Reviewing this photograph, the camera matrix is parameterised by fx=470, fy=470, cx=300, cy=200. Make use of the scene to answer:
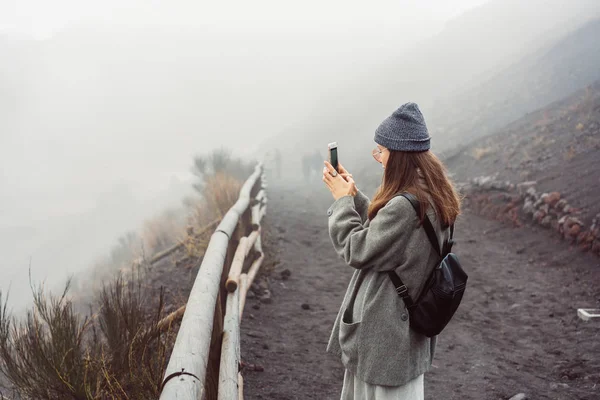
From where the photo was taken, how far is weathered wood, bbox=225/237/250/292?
3893 millimetres

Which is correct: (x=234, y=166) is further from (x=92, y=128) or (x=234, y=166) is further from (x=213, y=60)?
(x=213, y=60)

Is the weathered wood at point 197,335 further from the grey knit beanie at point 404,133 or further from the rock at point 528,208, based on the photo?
the rock at point 528,208

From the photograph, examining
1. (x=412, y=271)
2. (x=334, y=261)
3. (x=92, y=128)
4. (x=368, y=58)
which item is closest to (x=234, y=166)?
(x=334, y=261)

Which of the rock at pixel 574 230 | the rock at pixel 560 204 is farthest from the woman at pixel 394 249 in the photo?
the rock at pixel 560 204

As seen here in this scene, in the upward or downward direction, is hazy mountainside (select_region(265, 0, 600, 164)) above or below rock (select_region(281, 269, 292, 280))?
above

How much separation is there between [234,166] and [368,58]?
73.0 meters

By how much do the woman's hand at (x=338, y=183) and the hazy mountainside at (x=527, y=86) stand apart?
50.1 ft

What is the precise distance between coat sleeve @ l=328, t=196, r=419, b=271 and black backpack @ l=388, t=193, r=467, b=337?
0.05 metres

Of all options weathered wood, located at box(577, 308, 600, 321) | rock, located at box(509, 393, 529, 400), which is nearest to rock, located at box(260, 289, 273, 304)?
rock, located at box(509, 393, 529, 400)

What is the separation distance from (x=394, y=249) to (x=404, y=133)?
18.8 inches

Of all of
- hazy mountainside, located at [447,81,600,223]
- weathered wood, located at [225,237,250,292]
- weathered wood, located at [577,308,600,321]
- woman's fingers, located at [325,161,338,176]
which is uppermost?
woman's fingers, located at [325,161,338,176]

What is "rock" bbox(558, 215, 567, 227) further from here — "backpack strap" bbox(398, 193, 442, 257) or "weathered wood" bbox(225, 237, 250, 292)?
"backpack strap" bbox(398, 193, 442, 257)

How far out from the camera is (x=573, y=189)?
295 inches

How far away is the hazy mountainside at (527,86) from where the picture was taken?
57.9 ft
